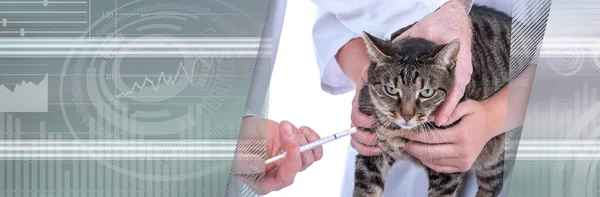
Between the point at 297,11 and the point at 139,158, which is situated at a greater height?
the point at 297,11

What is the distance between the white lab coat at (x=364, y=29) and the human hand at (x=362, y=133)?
15 mm

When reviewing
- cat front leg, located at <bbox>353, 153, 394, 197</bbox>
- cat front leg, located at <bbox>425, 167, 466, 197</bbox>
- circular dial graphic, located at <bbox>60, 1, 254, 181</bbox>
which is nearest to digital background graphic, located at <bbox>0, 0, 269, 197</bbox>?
circular dial graphic, located at <bbox>60, 1, 254, 181</bbox>

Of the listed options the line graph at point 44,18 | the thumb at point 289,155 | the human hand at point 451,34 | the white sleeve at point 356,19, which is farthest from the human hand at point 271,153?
the line graph at point 44,18

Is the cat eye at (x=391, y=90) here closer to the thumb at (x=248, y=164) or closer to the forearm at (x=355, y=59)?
the forearm at (x=355, y=59)

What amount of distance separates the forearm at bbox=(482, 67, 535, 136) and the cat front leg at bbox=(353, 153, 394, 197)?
0.18m

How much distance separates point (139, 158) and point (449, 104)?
1.81 feet

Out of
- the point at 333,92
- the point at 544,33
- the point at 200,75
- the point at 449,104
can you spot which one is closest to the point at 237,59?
the point at 200,75

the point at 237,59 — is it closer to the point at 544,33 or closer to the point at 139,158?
the point at 139,158

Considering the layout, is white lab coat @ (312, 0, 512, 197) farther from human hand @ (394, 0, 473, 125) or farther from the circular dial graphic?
the circular dial graphic

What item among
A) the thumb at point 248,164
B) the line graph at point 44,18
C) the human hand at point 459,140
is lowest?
the thumb at point 248,164

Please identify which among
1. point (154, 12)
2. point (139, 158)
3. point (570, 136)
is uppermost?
point (154, 12)

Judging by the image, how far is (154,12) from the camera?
56.7 inches

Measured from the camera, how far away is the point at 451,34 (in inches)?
51.4

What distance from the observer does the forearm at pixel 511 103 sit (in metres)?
1.33
